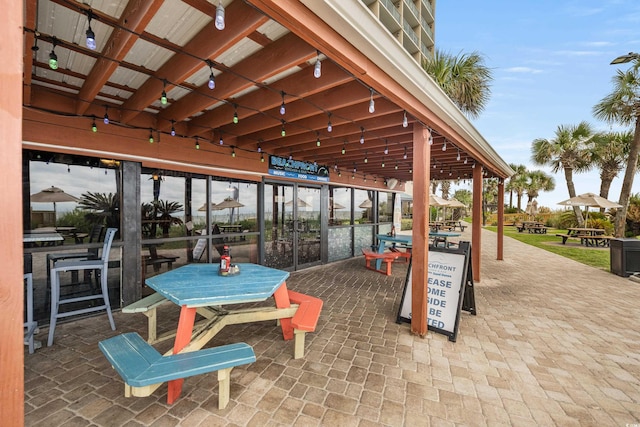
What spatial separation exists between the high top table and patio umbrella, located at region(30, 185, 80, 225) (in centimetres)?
201

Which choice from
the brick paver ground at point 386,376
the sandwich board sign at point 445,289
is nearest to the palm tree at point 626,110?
the brick paver ground at point 386,376

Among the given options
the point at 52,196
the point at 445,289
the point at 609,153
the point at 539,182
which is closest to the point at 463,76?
the point at 445,289

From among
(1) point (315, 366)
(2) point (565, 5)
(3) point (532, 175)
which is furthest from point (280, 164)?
(3) point (532, 175)

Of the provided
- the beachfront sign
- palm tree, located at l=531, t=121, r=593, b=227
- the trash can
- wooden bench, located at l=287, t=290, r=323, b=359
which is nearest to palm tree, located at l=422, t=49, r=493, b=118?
the beachfront sign

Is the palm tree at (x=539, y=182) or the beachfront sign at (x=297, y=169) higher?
the palm tree at (x=539, y=182)

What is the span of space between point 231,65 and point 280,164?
11.4 ft

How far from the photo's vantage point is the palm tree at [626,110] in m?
8.61

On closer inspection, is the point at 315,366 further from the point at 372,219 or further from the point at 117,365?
the point at 372,219

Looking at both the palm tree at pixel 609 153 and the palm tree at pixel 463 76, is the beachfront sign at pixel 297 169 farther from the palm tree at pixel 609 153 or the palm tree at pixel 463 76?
the palm tree at pixel 609 153

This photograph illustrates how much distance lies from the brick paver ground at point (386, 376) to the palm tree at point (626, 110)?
25.8ft

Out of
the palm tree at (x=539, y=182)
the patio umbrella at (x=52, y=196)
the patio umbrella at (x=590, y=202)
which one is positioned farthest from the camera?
the palm tree at (x=539, y=182)

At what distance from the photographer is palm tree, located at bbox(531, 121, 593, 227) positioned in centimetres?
1487

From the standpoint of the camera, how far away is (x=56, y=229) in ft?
11.3

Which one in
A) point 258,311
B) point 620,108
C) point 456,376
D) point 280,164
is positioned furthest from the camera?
point 620,108
